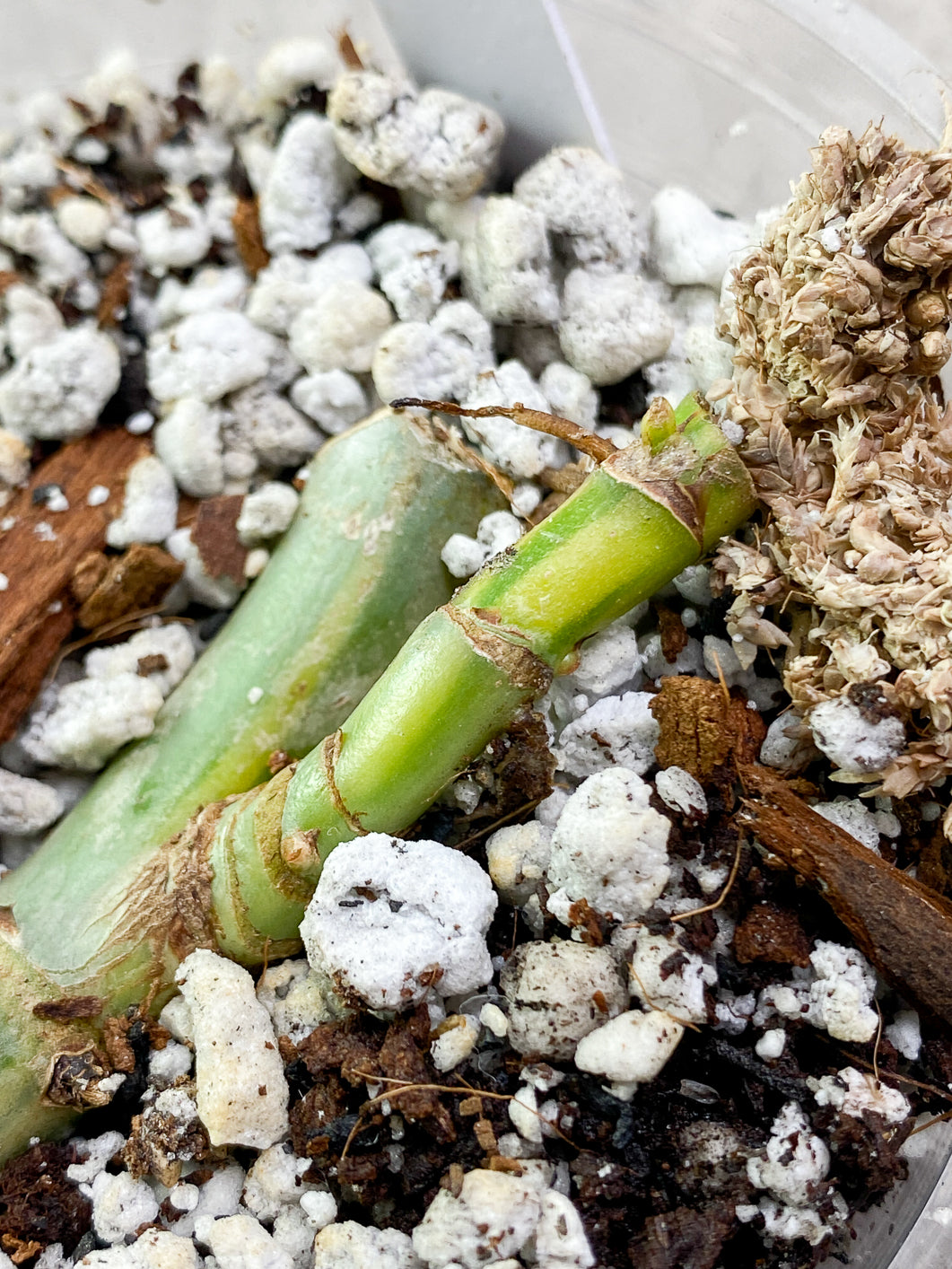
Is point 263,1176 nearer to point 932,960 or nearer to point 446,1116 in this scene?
point 446,1116

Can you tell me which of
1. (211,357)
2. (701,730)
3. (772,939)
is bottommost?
(772,939)

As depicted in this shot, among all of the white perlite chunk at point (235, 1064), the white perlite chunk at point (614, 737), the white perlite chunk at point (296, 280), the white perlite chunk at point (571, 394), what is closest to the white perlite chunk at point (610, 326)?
the white perlite chunk at point (571, 394)

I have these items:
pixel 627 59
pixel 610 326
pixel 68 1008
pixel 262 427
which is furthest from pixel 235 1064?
pixel 627 59

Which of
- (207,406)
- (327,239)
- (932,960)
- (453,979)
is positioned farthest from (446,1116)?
(327,239)

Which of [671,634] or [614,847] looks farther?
[671,634]

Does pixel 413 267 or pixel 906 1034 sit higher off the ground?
pixel 413 267

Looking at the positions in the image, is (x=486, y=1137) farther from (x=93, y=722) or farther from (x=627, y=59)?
(x=627, y=59)

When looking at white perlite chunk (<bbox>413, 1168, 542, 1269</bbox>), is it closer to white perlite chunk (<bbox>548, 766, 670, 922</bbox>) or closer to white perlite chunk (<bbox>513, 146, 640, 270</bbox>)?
white perlite chunk (<bbox>548, 766, 670, 922</bbox>)
